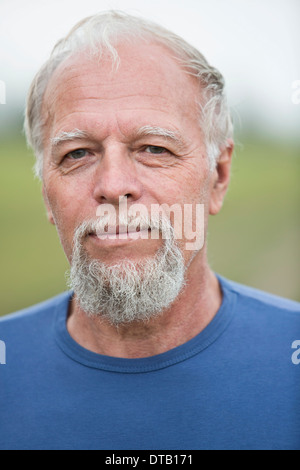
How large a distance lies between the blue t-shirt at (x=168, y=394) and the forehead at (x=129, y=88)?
0.89m

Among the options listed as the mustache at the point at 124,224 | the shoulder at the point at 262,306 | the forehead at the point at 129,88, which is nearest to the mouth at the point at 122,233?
the mustache at the point at 124,224

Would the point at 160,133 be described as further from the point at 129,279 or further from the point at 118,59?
the point at 129,279

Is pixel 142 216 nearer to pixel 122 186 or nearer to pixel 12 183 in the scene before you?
pixel 122 186

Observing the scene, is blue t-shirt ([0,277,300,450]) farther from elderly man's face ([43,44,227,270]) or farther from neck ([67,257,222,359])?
elderly man's face ([43,44,227,270])

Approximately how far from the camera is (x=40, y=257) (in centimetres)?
829

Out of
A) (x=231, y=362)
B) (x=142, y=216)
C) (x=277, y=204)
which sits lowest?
(x=231, y=362)

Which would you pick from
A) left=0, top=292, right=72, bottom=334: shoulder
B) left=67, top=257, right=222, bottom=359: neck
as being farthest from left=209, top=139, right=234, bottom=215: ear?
left=0, top=292, right=72, bottom=334: shoulder

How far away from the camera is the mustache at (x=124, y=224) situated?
173cm

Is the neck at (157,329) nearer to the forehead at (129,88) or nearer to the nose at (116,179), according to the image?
the nose at (116,179)

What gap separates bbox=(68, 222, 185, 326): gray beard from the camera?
1.78m

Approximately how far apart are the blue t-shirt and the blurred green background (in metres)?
1.22

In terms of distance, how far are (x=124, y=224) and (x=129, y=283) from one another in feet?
0.74

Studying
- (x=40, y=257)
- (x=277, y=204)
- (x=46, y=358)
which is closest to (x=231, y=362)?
(x=46, y=358)
